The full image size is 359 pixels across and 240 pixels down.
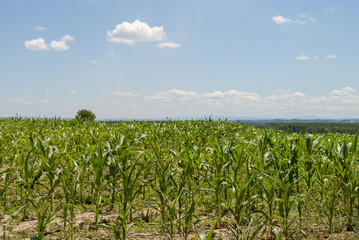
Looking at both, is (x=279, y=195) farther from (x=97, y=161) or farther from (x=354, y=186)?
(x=97, y=161)

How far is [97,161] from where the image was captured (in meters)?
3.54

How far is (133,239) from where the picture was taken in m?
3.19

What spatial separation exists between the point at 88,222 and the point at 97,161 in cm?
82

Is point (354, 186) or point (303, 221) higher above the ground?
point (354, 186)

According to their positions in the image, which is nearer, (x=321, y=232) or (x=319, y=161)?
(x=321, y=232)

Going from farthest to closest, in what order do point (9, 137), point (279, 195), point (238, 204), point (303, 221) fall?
point (9, 137), point (303, 221), point (279, 195), point (238, 204)

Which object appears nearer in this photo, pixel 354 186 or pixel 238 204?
pixel 238 204

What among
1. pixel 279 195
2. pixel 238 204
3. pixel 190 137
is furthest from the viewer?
pixel 190 137

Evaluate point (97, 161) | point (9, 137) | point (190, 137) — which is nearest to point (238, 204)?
point (97, 161)

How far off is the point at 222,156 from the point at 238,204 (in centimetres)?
102

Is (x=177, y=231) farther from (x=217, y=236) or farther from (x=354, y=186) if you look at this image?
(x=354, y=186)

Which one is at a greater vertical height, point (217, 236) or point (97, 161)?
point (97, 161)

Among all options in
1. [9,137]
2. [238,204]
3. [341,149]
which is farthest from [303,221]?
[9,137]

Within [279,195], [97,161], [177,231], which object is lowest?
[177,231]
